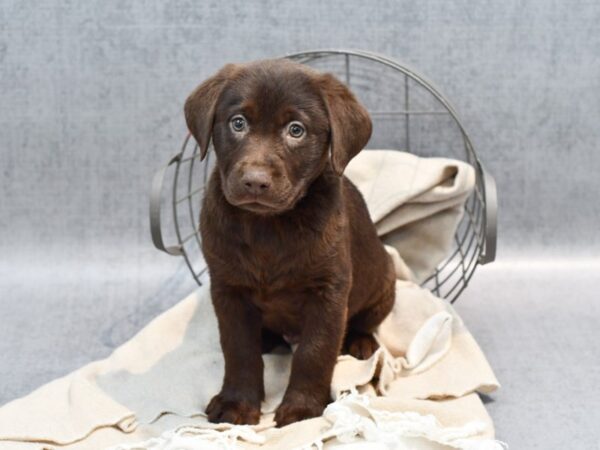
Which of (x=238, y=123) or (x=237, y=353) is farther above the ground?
(x=238, y=123)

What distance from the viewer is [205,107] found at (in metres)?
2.41

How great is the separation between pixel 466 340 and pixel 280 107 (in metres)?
1.06

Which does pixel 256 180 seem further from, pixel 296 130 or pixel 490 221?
pixel 490 221

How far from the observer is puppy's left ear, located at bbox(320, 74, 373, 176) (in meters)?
2.37

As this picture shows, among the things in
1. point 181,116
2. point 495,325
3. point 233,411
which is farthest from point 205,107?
point 495,325

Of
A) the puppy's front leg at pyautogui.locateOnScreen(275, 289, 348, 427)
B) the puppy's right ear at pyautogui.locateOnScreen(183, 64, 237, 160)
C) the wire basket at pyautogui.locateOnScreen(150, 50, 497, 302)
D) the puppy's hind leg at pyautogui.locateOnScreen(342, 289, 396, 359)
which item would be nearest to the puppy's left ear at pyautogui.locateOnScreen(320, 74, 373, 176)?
the puppy's right ear at pyautogui.locateOnScreen(183, 64, 237, 160)

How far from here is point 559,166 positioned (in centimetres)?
379

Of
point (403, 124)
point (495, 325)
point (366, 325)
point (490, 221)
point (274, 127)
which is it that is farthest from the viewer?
point (403, 124)

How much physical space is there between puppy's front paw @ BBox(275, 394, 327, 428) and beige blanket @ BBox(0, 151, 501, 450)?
0.04 m

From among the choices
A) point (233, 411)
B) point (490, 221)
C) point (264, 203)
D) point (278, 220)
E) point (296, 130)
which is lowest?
point (233, 411)

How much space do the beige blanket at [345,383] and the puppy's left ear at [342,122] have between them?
631mm

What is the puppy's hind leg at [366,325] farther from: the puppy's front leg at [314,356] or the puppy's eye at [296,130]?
the puppy's eye at [296,130]

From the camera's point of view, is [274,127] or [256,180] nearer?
[256,180]

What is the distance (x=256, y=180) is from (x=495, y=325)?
1.44m
